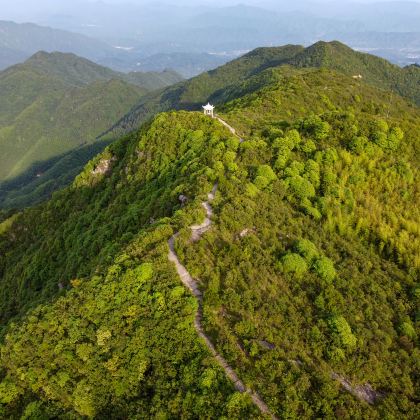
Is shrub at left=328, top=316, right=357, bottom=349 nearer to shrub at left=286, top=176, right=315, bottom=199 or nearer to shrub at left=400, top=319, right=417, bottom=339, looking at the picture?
shrub at left=400, top=319, right=417, bottom=339

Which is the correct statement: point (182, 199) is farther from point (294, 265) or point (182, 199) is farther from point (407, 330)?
point (407, 330)

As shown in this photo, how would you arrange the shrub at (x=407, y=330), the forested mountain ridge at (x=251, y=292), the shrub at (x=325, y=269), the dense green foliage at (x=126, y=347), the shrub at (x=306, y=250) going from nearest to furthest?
the dense green foliage at (x=126, y=347), the forested mountain ridge at (x=251, y=292), the shrub at (x=407, y=330), the shrub at (x=325, y=269), the shrub at (x=306, y=250)

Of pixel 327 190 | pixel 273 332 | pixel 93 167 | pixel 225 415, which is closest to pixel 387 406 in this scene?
pixel 273 332

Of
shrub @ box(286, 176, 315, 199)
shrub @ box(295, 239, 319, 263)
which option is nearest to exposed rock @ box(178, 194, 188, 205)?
shrub @ box(286, 176, 315, 199)

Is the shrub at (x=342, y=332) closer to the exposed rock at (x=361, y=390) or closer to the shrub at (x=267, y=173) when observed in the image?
the exposed rock at (x=361, y=390)

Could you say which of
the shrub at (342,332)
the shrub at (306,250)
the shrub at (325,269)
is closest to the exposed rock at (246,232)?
the shrub at (306,250)

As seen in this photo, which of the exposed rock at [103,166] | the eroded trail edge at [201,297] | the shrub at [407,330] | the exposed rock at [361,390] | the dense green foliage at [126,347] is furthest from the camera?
the exposed rock at [103,166]

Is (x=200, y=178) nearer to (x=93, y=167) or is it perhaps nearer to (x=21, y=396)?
(x=21, y=396)
